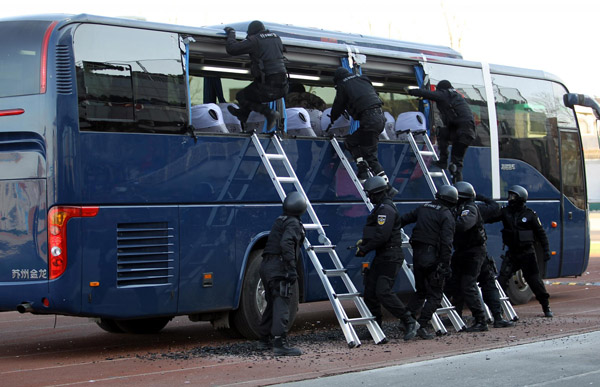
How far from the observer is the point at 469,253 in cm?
1281

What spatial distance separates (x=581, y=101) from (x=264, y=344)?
898 centimetres

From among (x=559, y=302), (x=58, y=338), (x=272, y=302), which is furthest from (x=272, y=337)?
(x=559, y=302)

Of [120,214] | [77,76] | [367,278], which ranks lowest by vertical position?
[367,278]

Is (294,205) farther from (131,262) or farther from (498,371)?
(498,371)

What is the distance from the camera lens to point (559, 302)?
16.4 metres

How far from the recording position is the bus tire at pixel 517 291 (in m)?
16.1

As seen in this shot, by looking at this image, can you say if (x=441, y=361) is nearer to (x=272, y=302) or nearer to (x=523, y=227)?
(x=272, y=302)

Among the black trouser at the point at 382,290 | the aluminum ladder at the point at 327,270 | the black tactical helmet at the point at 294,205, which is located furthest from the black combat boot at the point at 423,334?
the black tactical helmet at the point at 294,205

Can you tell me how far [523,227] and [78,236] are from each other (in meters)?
6.94

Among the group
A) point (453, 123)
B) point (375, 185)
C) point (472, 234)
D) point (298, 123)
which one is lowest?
point (472, 234)

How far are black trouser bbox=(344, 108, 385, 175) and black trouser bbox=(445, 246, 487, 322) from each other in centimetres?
169

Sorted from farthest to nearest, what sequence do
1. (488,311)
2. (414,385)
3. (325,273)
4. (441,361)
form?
(488,311) < (325,273) < (441,361) < (414,385)

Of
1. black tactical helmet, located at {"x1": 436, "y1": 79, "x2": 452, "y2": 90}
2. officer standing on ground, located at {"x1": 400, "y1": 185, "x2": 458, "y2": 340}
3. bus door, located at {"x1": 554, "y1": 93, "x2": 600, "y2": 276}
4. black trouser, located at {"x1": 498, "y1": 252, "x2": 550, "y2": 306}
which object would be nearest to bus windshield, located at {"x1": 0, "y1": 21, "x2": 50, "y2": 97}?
officer standing on ground, located at {"x1": 400, "y1": 185, "x2": 458, "y2": 340}

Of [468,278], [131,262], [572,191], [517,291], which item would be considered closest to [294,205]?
[131,262]
